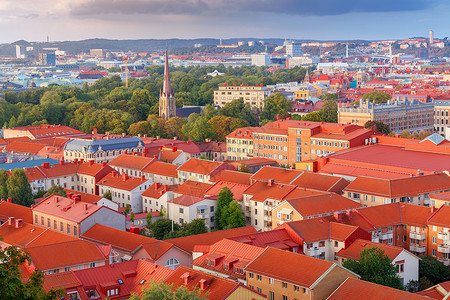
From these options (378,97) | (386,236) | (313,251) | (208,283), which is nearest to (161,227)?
(313,251)

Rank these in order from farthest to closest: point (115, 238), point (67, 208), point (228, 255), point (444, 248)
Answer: point (67, 208) → point (444, 248) → point (115, 238) → point (228, 255)

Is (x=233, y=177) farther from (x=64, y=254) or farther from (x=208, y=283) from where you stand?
(x=208, y=283)

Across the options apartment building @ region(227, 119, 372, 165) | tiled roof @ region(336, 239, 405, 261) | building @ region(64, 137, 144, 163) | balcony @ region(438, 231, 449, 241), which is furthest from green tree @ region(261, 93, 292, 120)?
tiled roof @ region(336, 239, 405, 261)

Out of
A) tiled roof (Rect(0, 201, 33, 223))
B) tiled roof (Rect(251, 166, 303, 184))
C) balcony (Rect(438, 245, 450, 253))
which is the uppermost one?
tiled roof (Rect(251, 166, 303, 184))

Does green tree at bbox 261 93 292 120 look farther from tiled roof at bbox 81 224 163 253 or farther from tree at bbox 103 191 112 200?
→ tiled roof at bbox 81 224 163 253

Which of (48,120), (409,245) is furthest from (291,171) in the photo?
(48,120)

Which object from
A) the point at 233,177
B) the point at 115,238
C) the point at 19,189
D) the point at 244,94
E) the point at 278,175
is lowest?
the point at 115,238
